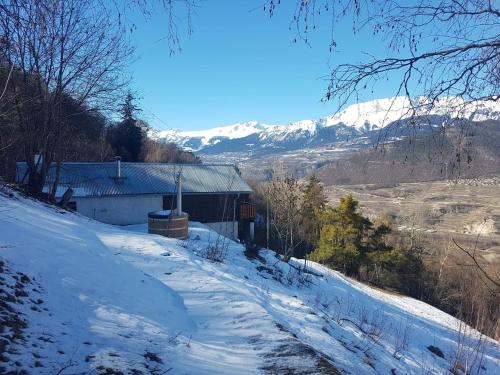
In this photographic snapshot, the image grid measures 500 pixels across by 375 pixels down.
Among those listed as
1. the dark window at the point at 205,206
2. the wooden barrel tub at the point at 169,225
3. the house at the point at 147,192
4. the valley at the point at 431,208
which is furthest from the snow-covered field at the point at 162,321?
the valley at the point at 431,208

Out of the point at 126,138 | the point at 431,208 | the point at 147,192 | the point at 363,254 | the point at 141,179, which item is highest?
the point at 126,138

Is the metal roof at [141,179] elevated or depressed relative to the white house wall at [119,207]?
elevated

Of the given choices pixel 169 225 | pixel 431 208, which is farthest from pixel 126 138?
pixel 431 208

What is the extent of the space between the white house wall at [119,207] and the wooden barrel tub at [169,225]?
14.6m

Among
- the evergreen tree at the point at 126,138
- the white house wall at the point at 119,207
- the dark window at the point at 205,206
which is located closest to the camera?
the white house wall at the point at 119,207

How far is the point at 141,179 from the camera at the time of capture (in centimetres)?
2972

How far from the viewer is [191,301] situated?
6484 millimetres

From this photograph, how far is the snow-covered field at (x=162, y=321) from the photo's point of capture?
3.85 metres

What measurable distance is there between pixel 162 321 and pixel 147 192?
2398 centimetres

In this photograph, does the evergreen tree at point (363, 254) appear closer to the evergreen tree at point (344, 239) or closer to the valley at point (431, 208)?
the evergreen tree at point (344, 239)

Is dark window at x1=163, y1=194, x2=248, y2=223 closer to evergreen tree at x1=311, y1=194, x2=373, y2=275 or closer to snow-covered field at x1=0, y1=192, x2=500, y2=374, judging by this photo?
evergreen tree at x1=311, y1=194, x2=373, y2=275

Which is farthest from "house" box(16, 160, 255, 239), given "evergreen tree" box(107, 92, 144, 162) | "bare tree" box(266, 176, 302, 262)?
"evergreen tree" box(107, 92, 144, 162)

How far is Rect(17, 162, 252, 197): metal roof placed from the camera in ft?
88.8

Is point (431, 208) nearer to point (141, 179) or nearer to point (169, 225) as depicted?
point (141, 179)
